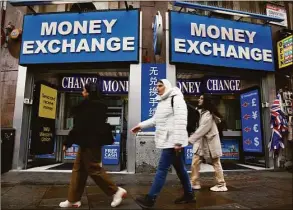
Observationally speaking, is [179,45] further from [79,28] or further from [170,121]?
[170,121]

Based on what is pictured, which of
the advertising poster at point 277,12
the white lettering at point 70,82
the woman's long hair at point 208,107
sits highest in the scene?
the advertising poster at point 277,12

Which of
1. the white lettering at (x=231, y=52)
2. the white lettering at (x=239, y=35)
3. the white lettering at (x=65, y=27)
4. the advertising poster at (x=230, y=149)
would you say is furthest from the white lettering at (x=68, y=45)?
the advertising poster at (x=230, y=149)

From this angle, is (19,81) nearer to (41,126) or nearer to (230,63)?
(41,126)

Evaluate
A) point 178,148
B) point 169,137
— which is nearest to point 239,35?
point 169,137

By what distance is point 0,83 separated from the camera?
26.1ft

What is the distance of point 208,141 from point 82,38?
4.99 m

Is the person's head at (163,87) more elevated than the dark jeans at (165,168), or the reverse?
the person's head at (163,87)

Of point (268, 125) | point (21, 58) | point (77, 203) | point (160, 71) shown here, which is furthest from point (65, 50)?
point (268, 125)

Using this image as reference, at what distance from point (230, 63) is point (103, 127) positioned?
559cm

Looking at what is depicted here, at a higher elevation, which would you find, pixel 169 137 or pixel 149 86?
pixel 149 86

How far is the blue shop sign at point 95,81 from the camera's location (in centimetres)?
968

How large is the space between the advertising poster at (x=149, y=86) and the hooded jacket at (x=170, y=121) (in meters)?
3.25

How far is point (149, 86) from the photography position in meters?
7.42

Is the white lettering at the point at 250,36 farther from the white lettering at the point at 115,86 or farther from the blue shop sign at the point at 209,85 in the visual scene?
the white lettering at the point at 115,86
